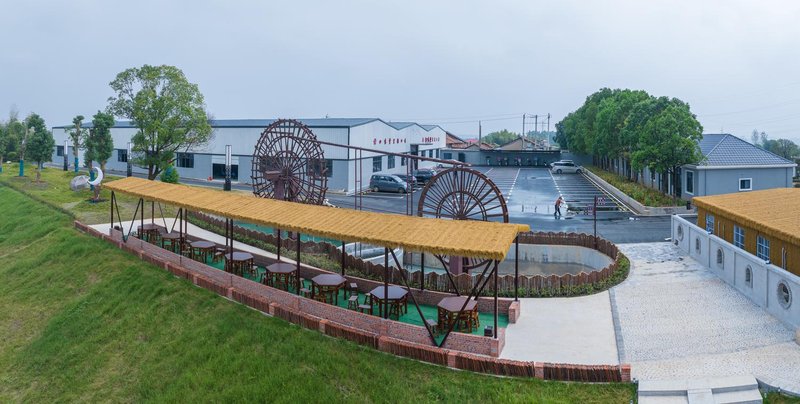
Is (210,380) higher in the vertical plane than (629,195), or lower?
lower

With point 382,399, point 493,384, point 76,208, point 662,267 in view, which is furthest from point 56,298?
point 662,267

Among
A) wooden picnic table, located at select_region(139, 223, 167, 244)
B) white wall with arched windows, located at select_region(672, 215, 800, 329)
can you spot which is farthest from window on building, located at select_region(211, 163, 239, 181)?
white wall with arched windows, located at select_region(672, 215, 800, 329)

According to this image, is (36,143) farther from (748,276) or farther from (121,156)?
(748,276)

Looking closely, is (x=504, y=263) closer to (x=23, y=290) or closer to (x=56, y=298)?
(x=56, y=298)

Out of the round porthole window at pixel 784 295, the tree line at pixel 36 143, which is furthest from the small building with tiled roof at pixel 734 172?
the tree line at pixel 36 143

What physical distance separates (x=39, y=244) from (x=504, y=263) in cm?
1929

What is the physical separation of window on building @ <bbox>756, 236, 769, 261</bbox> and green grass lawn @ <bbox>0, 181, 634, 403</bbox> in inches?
297

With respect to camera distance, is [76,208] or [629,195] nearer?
[76,208]

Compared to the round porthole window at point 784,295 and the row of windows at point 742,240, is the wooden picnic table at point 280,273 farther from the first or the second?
the row of windows at point 742,240

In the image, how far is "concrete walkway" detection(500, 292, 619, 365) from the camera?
37.4ft

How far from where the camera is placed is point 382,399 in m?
10.4

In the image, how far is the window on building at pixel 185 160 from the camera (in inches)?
1828

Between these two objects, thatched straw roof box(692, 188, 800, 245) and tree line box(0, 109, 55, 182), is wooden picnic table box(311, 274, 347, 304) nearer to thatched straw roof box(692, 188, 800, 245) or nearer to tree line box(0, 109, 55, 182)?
thatched straw roof box(692, 188, 800, 245)

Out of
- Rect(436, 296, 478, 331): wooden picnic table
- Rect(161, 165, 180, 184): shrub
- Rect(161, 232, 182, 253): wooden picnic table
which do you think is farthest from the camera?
Rect(161, 165, 180, 184): shrub
